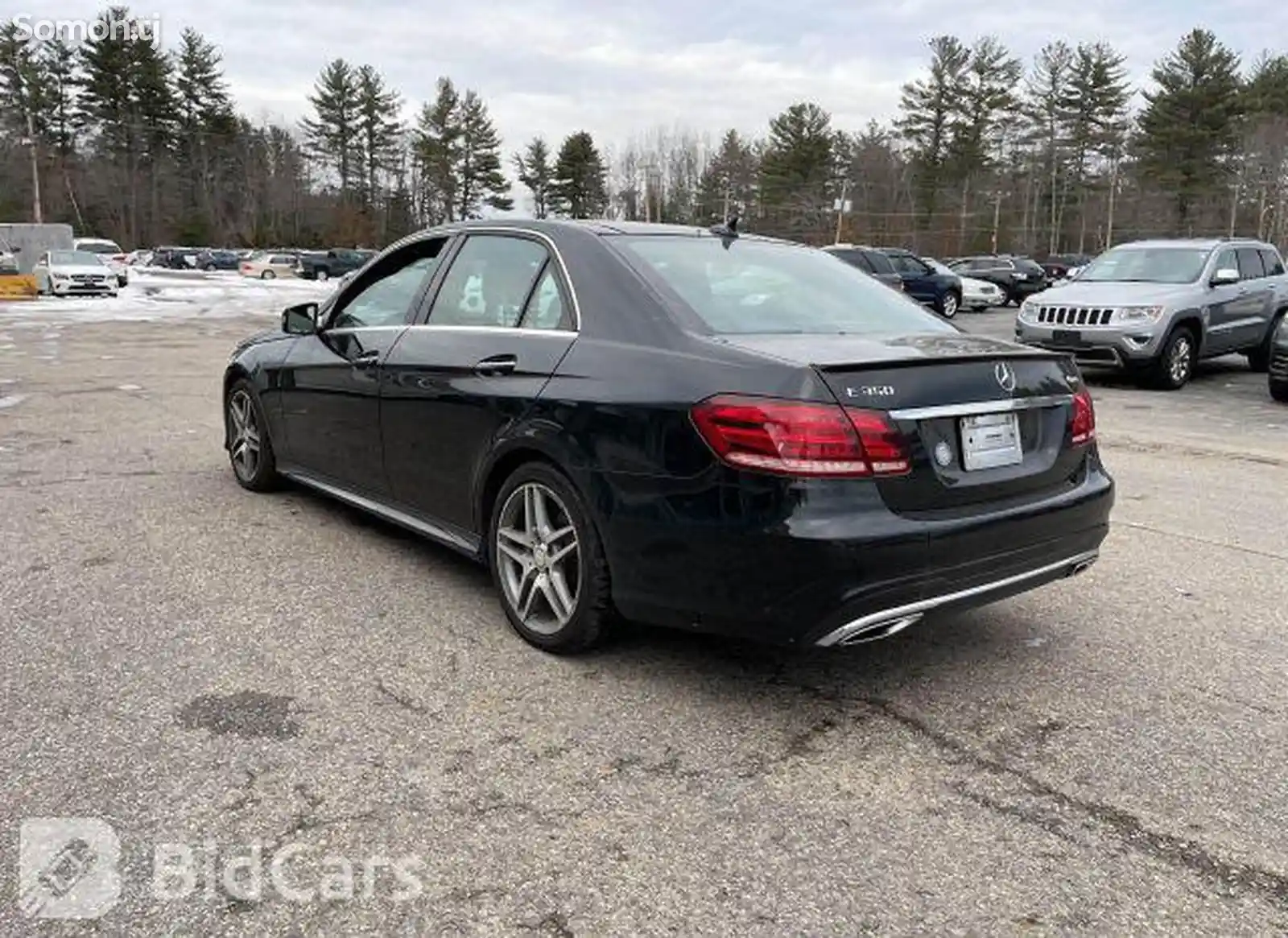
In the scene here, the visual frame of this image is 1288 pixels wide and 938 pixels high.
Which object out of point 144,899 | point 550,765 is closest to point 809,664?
point 550,765

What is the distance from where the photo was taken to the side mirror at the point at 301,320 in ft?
17.7

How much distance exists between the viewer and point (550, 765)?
115 inches

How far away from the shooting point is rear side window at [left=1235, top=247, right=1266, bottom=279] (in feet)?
44.8

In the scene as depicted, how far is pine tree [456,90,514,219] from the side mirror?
8391 cm

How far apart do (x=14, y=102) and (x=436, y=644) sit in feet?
274

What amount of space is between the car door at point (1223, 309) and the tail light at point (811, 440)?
11.6 m

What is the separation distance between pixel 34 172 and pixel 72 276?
136 feet

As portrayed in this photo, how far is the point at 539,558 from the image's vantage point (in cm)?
373

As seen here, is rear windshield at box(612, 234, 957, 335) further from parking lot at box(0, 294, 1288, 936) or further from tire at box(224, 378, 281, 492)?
tire at box(224, 378, 281, 492)

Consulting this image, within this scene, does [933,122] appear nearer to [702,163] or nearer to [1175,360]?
[702,163]

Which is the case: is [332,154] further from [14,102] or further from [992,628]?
[992,628]

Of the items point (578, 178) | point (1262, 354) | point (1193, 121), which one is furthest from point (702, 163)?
point (1262, 354)

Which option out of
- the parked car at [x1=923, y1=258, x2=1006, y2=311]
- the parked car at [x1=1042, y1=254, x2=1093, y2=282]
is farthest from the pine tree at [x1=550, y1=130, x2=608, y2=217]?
the parked car at [x1=923, y1=258, x2=1006, y2=311]

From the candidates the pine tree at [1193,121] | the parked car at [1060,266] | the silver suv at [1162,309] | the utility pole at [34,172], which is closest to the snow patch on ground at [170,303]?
the silver suv at [1162,309]
